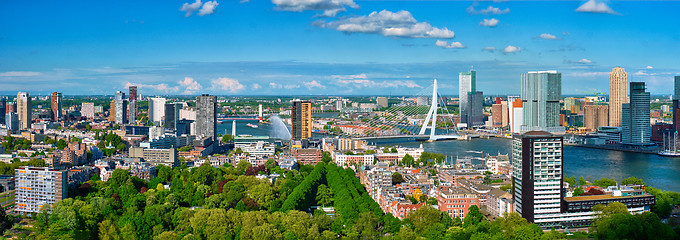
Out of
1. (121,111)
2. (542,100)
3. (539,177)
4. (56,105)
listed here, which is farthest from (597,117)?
(56,105)

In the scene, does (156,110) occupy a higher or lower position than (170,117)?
higher

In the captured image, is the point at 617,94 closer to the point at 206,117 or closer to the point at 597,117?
the point at 597,117

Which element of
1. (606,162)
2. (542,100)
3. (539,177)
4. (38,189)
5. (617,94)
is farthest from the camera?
(542,100)

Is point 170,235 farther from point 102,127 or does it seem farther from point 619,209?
point 102,127

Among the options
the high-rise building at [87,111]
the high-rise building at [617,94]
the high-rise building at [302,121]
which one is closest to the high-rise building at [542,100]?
the high-rise building at [617,94]

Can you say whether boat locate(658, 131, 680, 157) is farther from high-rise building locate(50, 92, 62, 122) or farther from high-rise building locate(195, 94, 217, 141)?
high-rise building locate(50, 92, 62, 122)

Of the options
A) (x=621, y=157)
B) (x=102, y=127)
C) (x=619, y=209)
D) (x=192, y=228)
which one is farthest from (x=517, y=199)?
(x=102, y=127)

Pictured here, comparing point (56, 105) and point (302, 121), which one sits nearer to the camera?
point (302, 121)
